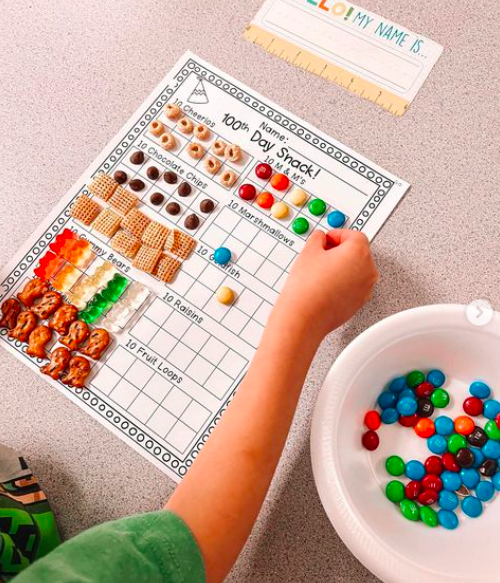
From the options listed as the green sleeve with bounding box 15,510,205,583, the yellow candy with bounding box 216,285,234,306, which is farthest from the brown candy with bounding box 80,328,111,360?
the green sleeve with bounding box 15,510,205,583

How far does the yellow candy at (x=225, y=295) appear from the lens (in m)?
0.62

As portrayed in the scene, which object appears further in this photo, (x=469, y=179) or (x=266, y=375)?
(x=469, y=179)

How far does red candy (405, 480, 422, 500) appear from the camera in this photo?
54 centimetres

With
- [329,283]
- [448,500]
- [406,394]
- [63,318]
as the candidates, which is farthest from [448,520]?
[63,318]

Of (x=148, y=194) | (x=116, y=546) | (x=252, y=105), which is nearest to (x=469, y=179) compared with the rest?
(x=252, y=105)

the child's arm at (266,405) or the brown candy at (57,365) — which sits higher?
the child's arm at (266,405)

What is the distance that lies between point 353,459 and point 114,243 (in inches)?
14.4

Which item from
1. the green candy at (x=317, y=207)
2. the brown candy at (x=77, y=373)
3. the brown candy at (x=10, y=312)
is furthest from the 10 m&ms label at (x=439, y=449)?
the brown candy at (x=10, y=312)

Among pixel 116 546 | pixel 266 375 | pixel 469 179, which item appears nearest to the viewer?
pixel 116 546

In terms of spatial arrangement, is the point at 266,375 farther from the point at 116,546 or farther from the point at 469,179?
the point at 469,179

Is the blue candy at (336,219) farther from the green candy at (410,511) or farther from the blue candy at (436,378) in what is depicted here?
the green candy at (410,511)

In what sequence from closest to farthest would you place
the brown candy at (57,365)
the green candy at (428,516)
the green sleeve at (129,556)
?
the green sleeve at (129,556) < the green candy at (428,516) < the brown candy at (57,365)

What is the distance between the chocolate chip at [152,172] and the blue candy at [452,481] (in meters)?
0.46

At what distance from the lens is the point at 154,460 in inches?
23.5
